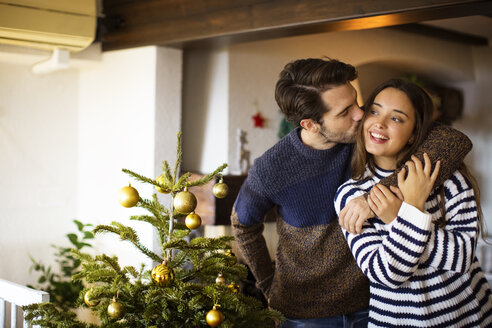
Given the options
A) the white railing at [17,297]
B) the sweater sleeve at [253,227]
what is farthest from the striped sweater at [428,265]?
the white railing at [17,297]

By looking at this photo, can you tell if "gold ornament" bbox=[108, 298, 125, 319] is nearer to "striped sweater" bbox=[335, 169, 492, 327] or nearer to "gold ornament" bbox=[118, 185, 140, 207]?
"gold ornament" bbox=[118, 185, 140, 207]

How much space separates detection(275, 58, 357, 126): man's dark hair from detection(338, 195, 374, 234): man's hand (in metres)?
0.35

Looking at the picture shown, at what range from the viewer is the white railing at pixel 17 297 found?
1.70 metres

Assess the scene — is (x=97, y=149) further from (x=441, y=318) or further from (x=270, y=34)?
(x=441, y=318)

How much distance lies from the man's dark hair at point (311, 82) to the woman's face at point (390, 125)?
0.66ft

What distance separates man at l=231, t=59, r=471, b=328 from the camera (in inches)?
71.4

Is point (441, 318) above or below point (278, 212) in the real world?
below

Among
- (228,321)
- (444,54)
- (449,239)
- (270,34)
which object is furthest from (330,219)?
(444,54)

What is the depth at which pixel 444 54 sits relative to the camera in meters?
5.31

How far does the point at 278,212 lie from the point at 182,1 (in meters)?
1.83

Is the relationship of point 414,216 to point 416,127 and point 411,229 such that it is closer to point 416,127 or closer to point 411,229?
point 411,229

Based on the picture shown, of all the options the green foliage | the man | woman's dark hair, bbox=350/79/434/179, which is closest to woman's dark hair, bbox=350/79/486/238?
woman's dark hair, bbox=350/79/434/179

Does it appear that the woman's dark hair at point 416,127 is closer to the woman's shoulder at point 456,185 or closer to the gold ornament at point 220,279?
the woman's shoulder at point 456,185

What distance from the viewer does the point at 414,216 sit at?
1463 mm
